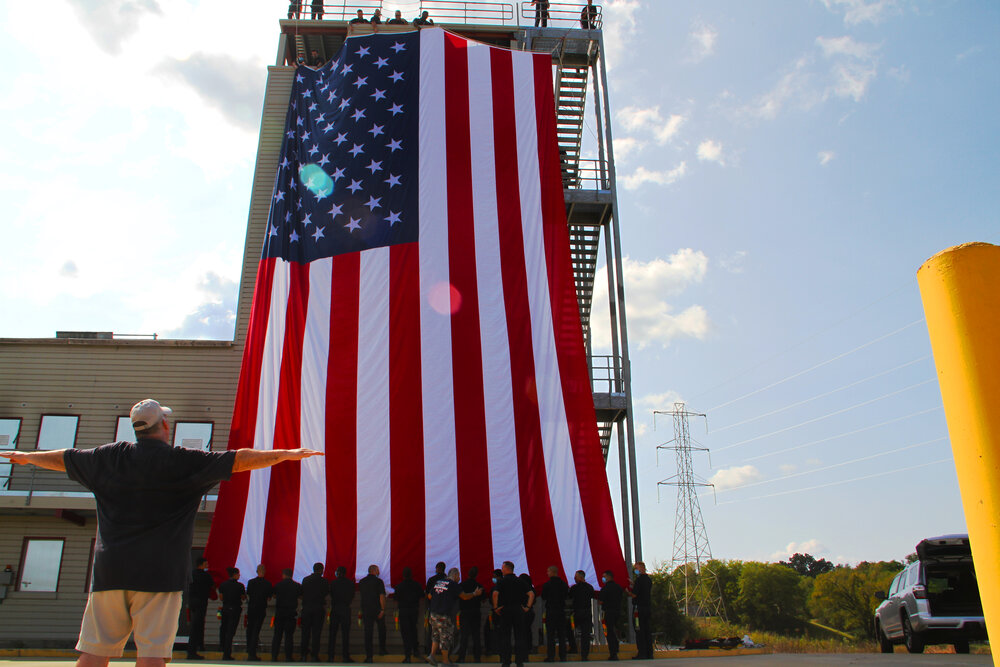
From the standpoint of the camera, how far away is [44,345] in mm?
17750

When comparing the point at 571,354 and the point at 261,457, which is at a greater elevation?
the point at 571,354

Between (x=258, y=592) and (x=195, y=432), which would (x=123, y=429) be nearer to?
(x=195, y=432)

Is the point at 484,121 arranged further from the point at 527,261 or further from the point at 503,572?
the point at 503,572

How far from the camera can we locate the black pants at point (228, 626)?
12.6 m

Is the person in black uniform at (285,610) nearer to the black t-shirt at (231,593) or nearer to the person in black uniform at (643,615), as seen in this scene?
the black t-shirt at (231,593)

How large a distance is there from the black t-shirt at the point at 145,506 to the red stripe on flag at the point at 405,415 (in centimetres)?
974

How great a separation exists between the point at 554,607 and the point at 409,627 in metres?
2.64

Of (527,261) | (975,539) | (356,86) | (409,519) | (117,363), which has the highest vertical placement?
(356,86)

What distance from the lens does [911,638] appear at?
12.1 meters

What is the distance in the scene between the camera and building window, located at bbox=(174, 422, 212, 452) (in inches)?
666

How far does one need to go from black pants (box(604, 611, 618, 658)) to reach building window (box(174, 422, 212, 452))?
1028 cm

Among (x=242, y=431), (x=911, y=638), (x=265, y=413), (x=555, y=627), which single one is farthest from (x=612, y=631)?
(x=242, y=431)

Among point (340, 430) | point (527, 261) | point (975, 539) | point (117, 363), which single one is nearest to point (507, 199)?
point (527, 261)

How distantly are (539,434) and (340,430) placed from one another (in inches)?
155
